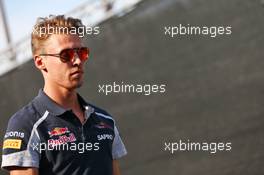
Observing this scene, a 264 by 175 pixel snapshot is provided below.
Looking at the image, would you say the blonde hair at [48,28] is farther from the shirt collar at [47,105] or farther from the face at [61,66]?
the shirt collar at [47,105]

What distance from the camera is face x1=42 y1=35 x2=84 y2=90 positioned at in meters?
1.96

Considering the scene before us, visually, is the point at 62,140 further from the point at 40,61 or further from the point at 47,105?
the point at 40,61

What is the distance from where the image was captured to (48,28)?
1.95 meters

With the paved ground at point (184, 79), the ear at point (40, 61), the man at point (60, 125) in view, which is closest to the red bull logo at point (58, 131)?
the man at point (60, 125)

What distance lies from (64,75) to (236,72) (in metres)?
2.52

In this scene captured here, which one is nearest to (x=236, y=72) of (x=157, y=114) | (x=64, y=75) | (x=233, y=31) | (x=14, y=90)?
(x=233, y=31)

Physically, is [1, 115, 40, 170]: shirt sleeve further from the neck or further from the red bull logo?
the neck

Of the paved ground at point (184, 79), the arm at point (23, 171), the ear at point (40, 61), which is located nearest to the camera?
the arm at point (23, 171)

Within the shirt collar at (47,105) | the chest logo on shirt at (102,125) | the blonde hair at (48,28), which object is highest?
the blonde hair at (48,28)

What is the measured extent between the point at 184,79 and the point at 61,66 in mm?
2390

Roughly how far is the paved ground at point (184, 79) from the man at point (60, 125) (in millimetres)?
2169

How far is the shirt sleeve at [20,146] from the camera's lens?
1.75m

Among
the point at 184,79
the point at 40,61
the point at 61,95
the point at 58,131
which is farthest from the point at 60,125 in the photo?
the point at 184,79

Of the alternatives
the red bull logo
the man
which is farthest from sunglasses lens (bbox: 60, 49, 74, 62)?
the red bull logo
